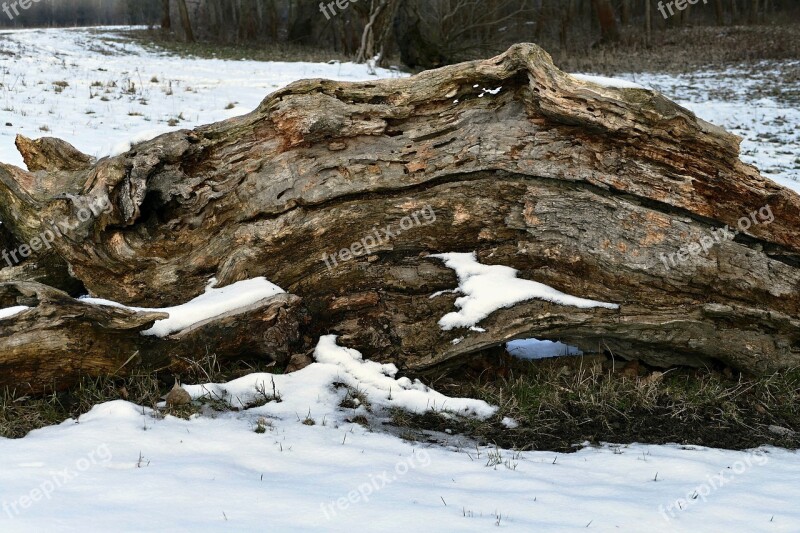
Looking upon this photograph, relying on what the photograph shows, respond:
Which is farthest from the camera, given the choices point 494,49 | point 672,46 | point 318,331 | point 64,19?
point 64,19

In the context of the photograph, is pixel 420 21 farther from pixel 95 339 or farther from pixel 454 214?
pixel 95 339

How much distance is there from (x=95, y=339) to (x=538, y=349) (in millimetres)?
3923

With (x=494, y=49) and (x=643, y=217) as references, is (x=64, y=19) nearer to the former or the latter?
(x=494, y=49)

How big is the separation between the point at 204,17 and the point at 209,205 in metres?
50.9

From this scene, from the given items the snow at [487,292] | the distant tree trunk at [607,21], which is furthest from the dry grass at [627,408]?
the distant tree trunk at [607,21]

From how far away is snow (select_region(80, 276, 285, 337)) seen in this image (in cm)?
507

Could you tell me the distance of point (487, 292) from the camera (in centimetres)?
550

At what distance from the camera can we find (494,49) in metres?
28.6

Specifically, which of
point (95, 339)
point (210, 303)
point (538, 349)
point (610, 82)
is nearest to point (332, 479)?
point (210, 303)

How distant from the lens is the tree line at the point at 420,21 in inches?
1027

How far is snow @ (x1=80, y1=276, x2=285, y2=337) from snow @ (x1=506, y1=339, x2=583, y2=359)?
235 cm

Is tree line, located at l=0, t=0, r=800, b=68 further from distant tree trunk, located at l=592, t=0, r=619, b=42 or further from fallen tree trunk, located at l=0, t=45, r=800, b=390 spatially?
fallen tree trunk, located at l=0, t=45, r=800, b=390

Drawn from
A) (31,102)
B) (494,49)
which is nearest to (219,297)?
(31,102)

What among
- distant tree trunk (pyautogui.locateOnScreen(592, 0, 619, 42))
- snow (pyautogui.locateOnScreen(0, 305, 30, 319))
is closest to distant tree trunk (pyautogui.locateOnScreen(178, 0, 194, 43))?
distant tree trunk (pyautogui.locateOnScreen(592, 0, 619, 42))
